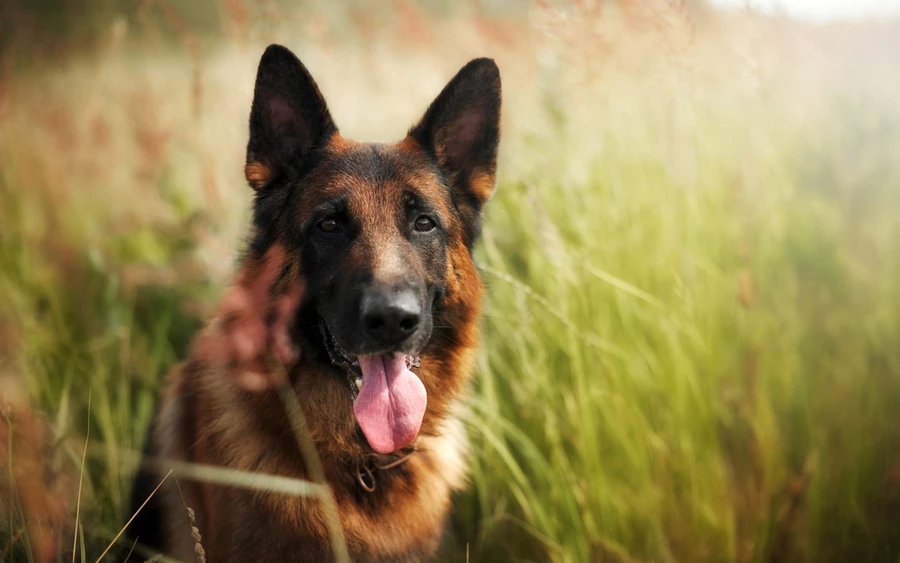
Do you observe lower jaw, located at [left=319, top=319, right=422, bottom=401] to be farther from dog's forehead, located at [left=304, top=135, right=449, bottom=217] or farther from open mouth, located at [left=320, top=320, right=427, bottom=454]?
dog's forehead, located at [left=304, top=135, right=449, bottom=217]

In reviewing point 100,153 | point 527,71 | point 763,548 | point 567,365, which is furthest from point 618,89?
point 100,153

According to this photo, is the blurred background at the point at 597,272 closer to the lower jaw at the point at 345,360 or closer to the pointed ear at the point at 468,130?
the pointed ear at the point at 468,130

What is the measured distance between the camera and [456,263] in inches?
106

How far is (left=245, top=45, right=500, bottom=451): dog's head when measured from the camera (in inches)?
88.1

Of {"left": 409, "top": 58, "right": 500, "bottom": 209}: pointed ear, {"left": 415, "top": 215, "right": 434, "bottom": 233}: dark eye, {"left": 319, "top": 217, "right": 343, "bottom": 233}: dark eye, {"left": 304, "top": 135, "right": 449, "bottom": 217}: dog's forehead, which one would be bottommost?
{"left": 319, "top": 217, "right": 343, "bottom": 233}: dark eye

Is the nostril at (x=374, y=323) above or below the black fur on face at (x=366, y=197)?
below

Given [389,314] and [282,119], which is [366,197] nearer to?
[282,119]

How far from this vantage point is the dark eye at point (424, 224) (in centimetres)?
260

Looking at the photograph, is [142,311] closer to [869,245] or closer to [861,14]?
[869,245]

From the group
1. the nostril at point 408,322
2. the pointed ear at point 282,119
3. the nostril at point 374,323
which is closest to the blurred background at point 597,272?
the nostril at point 408,322

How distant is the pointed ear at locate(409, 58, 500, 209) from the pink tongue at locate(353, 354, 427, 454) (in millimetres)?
909

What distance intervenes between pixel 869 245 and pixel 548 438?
88.9 inches

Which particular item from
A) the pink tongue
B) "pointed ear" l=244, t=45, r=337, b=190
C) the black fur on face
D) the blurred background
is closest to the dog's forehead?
the black fur on face

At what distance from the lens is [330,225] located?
248 cm
